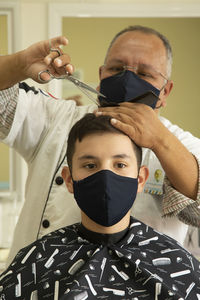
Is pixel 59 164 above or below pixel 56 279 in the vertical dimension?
above

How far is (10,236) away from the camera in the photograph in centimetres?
389

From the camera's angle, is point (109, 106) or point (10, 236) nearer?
point (109, 106)

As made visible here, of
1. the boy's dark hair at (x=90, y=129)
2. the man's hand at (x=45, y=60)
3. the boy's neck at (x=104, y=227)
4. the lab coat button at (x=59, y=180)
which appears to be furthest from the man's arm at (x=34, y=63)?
the boy's neck at (x=104, y=227)

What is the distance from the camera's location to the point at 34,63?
1.65 meters

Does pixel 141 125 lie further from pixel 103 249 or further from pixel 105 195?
pixel 103 249

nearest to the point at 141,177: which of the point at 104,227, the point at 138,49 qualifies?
the point at 104,227

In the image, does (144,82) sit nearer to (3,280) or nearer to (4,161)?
(3,280)

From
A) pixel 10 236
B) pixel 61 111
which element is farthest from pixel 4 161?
pixel 61 111

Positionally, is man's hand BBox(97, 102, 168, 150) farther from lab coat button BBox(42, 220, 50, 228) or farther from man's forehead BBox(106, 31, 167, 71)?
lab coat button BBox(42, 220, 50, 228)

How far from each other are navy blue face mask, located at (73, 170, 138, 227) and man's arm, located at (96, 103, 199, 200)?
0.17 m

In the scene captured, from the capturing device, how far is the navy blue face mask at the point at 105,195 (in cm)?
146

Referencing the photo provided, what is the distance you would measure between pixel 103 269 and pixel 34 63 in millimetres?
888

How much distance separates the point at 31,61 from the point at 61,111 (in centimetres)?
50

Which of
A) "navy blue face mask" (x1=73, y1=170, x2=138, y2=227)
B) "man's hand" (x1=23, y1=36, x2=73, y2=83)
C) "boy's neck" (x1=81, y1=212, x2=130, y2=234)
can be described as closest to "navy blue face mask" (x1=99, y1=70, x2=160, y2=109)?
"man's hand" (x1=23, y1=36, x2=73, y2=83)
